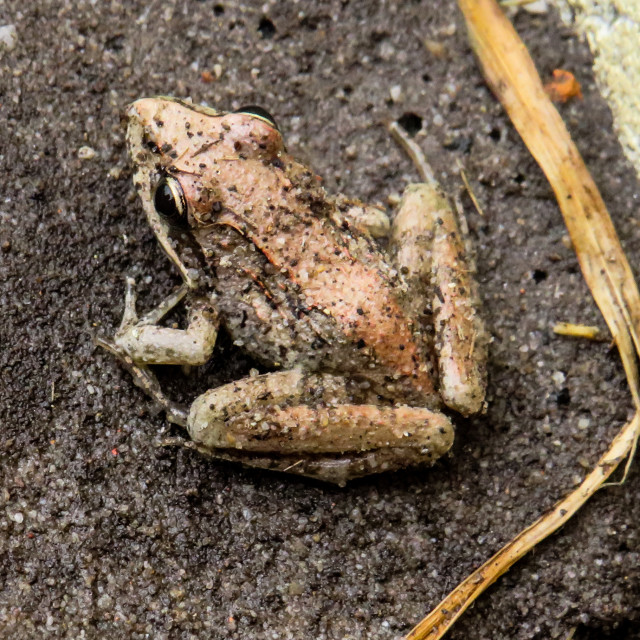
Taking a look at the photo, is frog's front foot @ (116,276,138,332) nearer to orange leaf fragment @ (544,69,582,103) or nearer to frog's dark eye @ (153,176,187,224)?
frog's dark eye @ (153,176,187,224)

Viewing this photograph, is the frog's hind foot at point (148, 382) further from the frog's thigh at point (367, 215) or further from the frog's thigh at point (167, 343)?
the frog's thigh at point (367, 215)

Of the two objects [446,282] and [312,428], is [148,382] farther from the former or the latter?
[446,282]

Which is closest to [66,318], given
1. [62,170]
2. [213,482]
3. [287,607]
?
[62,170]

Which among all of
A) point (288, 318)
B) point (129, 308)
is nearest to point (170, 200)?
point (129, 308)

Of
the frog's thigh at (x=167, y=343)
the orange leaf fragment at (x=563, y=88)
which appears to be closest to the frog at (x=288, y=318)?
the frog's thigh at (x=167, y=343)

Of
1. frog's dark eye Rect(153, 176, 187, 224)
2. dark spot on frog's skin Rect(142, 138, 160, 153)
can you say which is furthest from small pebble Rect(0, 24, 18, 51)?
frog's dark eye Rect(153, 176, 187, 224)

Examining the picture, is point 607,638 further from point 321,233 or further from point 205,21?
point 205,21

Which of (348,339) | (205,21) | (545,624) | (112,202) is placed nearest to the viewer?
(348,339)

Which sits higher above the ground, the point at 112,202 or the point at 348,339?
the point at 112,202
